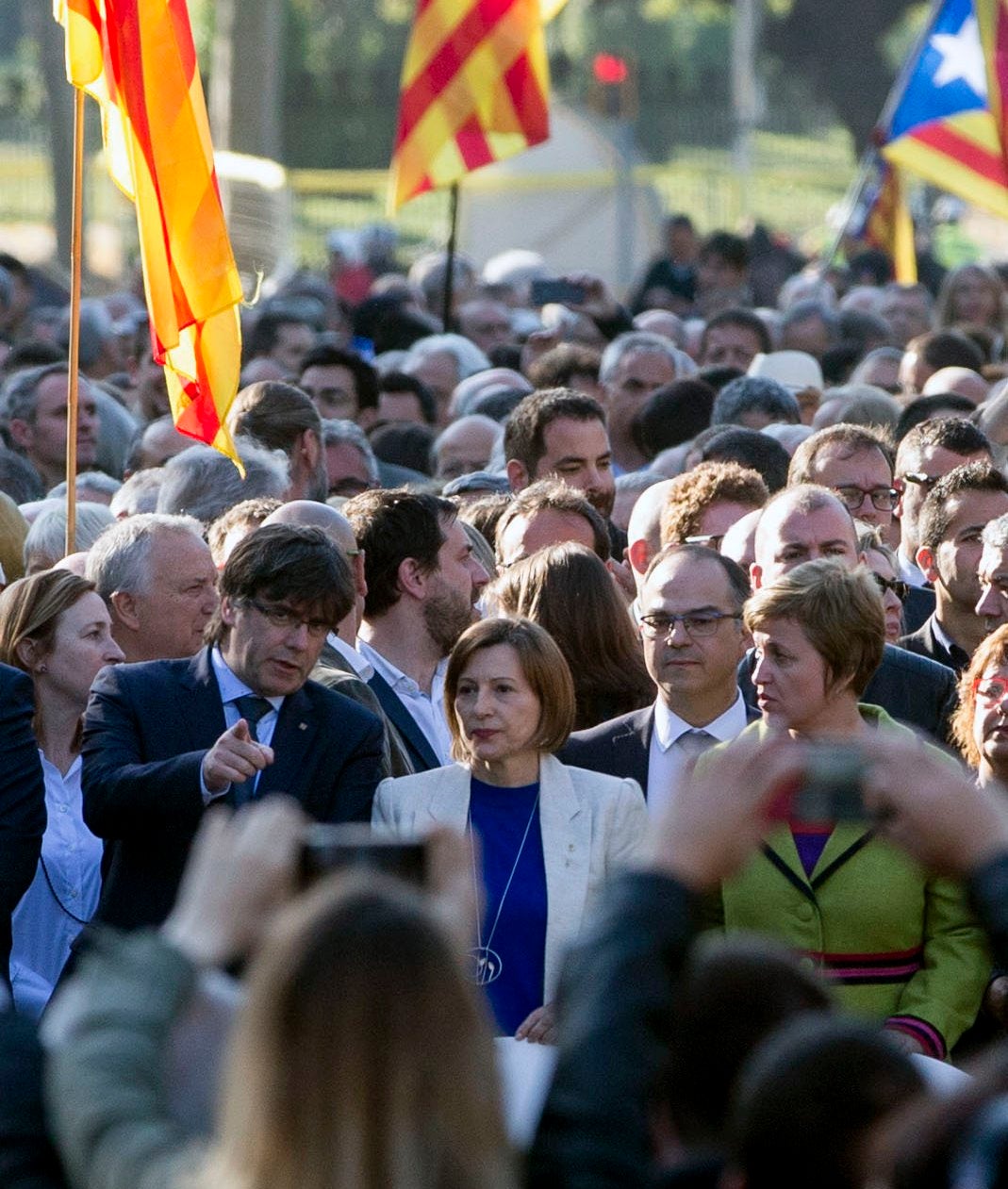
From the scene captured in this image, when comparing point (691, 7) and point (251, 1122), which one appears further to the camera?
point (691, 7)

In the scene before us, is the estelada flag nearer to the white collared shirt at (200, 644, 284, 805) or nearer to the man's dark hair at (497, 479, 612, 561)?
the man's dark hair at (497, 479, 612, 561)

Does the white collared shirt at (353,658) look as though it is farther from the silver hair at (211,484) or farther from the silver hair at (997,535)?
the silver hair at (997,535)

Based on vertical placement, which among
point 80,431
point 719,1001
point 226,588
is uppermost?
point 719,1001

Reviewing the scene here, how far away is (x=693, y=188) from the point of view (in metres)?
31.7

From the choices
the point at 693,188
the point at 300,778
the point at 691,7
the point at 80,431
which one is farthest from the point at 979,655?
the point at 691,7

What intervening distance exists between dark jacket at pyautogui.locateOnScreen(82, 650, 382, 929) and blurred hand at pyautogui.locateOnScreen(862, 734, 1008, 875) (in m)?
2.54

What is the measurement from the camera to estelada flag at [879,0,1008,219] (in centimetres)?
1298

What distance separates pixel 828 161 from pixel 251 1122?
42.7m

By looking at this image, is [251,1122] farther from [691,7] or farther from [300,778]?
[691,7]

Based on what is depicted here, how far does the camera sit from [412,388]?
454 inches

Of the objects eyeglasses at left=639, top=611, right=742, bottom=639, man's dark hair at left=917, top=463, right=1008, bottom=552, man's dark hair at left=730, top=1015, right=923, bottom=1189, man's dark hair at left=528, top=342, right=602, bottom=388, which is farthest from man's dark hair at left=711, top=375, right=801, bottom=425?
man's dark hair at left=730, top=1015, right=923, bottom=1189

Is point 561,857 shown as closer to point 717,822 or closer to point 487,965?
point 487,965

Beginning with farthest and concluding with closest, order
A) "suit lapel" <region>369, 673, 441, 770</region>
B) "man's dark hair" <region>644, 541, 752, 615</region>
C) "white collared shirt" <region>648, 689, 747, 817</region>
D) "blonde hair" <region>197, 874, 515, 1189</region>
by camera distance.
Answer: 1. "suit lapel" <region>369, 673, 441, 770</region>
2. "man's dark hair" <region>644, 541, 752, 615</region>
3. "white collared shirt" <region>648, 689, 747, 817</region>
4. "blonde hair" <region>197, 874, 515, 1189</region>

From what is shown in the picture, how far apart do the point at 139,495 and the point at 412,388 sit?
4.19 metres
